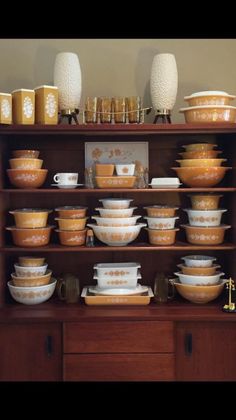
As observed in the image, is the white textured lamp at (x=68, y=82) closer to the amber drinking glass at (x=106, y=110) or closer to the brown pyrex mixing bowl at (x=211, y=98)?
the amber drinking glass at (x=106, y=110)

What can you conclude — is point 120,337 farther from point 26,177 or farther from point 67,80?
point 67,80

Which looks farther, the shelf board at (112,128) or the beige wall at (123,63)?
the beige wall at (123,63)

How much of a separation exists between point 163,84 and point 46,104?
2.06 ft

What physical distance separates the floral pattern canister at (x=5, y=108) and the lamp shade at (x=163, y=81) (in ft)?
2.49

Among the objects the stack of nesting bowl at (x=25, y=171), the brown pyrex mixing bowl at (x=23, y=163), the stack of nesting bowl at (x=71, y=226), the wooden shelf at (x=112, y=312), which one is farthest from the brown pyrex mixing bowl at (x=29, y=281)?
the brown pyrex mixing bowl at (x=23, y=163)

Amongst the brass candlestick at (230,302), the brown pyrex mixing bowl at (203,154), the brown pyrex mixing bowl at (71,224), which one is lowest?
the brass candlestick at (230,302)

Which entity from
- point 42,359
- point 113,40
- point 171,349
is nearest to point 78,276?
point 42,359

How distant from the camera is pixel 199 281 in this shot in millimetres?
2365

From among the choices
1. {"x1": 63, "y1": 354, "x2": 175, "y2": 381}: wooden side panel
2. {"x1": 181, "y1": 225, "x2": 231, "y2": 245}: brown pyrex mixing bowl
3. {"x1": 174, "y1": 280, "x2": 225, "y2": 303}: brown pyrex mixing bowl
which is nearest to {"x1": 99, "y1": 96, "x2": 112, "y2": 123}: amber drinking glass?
{"x1": 181, "y1": 225, "x2": 231, "y2": 245}: brown pyrex mixing bowl

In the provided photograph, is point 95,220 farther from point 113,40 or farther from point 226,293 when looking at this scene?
point 113,40

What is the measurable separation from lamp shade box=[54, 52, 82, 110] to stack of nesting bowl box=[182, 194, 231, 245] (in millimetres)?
842

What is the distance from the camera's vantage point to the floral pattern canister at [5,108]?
216 cm

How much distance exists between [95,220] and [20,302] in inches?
24.0

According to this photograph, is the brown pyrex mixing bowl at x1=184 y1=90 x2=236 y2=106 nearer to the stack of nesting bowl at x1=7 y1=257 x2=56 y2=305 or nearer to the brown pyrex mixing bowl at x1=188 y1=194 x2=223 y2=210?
the brown pyrex mixing bowl at x1=188 y1=194 x2=223 y2=210
